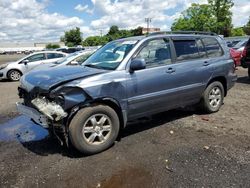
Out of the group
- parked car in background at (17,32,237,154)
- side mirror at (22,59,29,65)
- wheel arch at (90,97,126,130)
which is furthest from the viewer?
side mirror at (22,59,29,65)

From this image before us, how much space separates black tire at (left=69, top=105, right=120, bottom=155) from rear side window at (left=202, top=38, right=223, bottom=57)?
9.77ft

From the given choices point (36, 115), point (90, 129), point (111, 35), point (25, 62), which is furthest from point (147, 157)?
point (111, 35)

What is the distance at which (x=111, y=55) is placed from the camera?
5992 millimetres

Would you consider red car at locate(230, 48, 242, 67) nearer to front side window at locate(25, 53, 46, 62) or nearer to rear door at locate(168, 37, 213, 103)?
rear door at locate(168, 37, 213, 103)

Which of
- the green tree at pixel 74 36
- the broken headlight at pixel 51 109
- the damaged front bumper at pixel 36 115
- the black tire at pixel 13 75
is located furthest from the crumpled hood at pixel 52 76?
the green tree at pixel 74 36

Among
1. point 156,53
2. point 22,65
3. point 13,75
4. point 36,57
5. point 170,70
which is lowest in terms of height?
point 13,75

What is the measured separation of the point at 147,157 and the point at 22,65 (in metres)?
13.3

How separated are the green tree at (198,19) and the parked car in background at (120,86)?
183 feet

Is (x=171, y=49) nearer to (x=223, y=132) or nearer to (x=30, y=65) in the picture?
(x=223, y=132)

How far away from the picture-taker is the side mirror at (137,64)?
5340 mm

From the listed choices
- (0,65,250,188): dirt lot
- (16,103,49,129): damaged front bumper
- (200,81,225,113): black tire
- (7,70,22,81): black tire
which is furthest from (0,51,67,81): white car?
(16,103,49,129): damaged front bumper

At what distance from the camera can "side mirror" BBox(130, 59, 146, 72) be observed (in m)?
5.34

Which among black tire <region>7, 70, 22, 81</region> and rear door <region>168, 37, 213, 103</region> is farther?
black tire <region>7, 70, 22, 81</region>

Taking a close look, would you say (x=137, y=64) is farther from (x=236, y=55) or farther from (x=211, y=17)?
(x=211, y=17)
